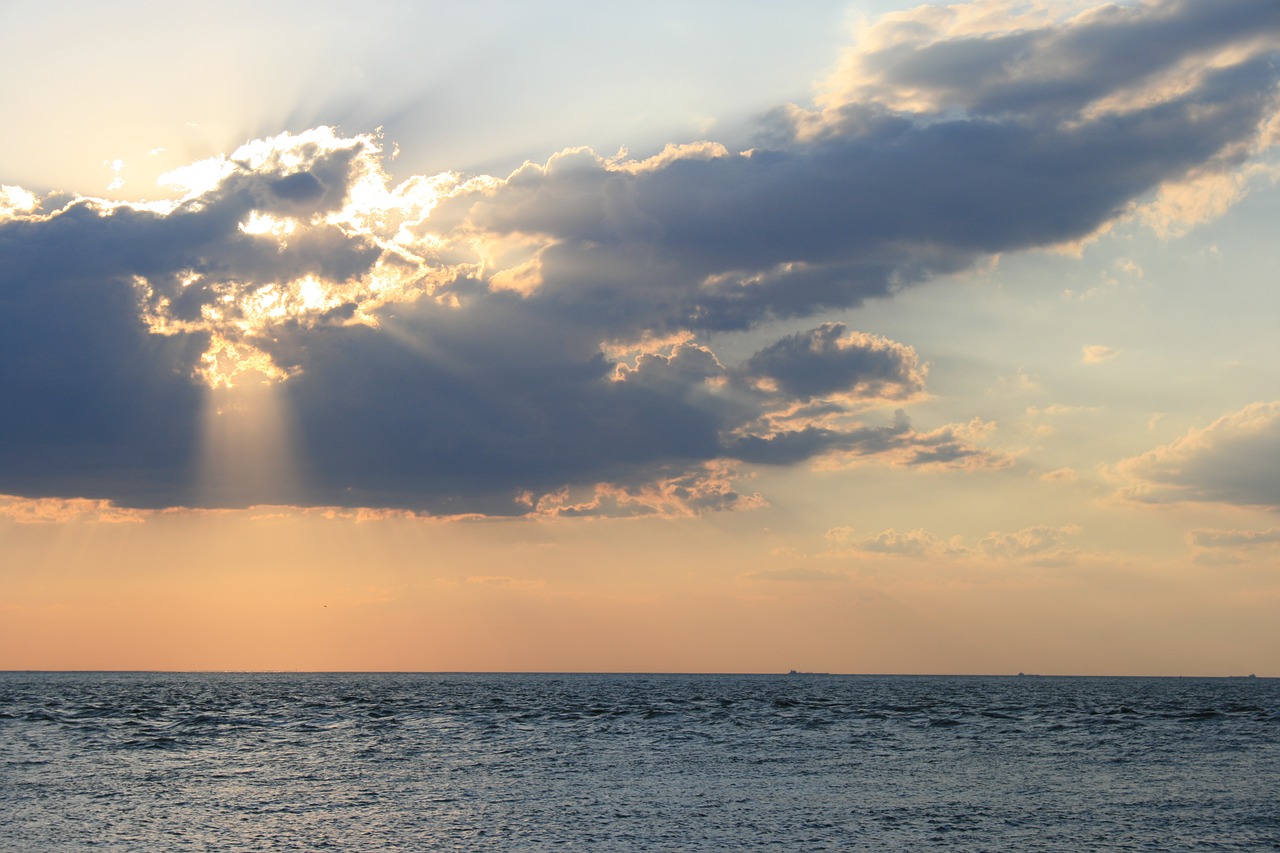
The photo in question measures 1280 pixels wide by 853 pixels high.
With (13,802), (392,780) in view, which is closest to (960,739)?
(392,780)

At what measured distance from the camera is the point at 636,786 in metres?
55.2

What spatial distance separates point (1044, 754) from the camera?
72125 millimetres

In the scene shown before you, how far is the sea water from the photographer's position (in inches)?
1636

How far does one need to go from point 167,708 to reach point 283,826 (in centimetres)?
9641

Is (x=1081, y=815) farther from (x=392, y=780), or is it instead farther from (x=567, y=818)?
(x=392, y=780)

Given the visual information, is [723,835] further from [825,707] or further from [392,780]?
[825,707]

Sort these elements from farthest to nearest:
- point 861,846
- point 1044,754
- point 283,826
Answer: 1. point 1044,754
2. point 283,826
3. point 861,846

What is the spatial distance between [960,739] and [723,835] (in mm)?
47966

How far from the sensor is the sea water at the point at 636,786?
41562mm

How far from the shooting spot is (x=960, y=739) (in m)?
83.9

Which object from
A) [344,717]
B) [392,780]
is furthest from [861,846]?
[344,717]

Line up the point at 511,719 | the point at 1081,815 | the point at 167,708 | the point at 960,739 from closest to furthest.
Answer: the point at 1081,815 → the point at 960,739 → the point at 511,719 → the point at 167,708

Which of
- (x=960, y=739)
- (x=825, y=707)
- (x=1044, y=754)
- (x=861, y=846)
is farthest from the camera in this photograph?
(x=825, y=707)

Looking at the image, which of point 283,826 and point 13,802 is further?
point 13,802
